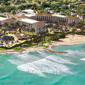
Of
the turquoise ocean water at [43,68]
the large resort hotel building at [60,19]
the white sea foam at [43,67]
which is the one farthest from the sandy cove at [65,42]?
the large resort hotel building at [60,19]

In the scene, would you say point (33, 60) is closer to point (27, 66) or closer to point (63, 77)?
point (27, 66)

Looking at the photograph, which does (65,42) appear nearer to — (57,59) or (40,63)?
(57,59)

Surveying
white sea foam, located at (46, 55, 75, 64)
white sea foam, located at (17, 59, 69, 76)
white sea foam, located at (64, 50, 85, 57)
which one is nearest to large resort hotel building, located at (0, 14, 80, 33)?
white sea foam, located at (64, 50, 85, 57)

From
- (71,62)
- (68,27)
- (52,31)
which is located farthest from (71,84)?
(68,27)

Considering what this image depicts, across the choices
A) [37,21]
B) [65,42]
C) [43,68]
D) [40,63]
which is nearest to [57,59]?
[40,63]

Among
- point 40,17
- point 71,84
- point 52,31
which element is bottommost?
point 71,84

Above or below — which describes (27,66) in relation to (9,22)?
below

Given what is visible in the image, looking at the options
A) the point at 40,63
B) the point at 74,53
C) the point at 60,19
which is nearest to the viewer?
the point at 40,63

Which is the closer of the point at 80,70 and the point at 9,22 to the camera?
the point at 80,70

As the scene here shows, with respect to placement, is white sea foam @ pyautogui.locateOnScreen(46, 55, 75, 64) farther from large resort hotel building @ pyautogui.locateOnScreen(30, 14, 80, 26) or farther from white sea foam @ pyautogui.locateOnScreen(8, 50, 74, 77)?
large resort hotel building @ pyautogui.locateOnScreen(30, 14, 80, 26)
